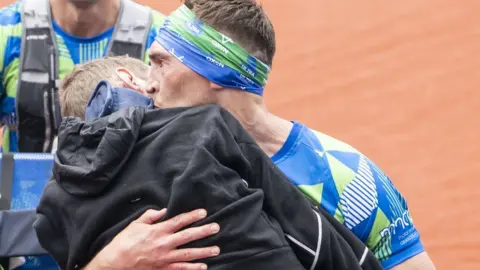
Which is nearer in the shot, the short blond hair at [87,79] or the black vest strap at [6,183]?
the short blond hair at [87,79]

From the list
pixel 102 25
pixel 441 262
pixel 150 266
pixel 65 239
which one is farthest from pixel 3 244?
pixel 441 262

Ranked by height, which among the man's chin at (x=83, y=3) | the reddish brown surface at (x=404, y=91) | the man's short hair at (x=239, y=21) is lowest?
the reddish brown surface at (x=404, y=91)

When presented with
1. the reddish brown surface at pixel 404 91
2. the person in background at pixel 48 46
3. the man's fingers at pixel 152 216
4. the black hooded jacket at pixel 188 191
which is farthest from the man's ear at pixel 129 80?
the reddish brown surface at pixel 404 91

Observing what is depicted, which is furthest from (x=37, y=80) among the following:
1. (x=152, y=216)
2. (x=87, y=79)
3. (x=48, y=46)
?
(x=152, y=216)

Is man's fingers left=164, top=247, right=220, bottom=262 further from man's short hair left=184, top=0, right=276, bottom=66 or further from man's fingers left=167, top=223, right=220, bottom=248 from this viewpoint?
man's short hair left=184, top=0, right=276, bottom=66

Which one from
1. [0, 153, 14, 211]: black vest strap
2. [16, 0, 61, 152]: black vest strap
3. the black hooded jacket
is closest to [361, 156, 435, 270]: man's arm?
the black hooded jacket

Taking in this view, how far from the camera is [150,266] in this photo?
2053 mm

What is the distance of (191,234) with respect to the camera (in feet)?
6.51

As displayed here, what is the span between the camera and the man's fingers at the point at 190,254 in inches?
77.8

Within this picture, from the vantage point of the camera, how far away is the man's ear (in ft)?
7.76

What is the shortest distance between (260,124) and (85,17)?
115cm

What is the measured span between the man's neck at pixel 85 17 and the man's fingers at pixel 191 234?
4.65 ft

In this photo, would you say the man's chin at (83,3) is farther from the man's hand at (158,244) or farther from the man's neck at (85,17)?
the man's hand at (158,244)

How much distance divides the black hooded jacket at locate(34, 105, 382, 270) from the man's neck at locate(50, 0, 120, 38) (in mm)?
1164
